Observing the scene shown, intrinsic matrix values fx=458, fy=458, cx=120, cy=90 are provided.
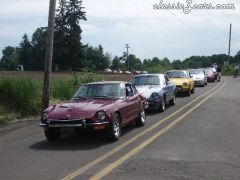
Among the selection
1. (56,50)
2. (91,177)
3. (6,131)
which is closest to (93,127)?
(91,177)

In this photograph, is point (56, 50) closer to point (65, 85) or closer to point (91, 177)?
point (65, 85)

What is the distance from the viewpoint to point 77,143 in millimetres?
10336

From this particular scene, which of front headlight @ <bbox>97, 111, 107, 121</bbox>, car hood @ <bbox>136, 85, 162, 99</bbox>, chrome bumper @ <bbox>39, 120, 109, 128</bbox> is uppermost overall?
car hood @ <bbox>136, 85, 162, 99</bbox>

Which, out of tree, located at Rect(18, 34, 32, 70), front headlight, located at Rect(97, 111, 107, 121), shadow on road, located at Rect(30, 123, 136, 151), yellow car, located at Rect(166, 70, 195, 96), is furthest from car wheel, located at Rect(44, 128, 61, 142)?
tree, located at Rect(18, 34, 32, 70)

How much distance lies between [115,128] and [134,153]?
1.68 meters

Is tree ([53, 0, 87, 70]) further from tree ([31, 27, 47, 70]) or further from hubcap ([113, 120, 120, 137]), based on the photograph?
hubcap ([113, 120, 120, 137])

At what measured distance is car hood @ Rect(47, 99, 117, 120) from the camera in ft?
32.8

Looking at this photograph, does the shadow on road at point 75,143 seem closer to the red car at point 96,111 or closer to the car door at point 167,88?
the red car at point 96,111

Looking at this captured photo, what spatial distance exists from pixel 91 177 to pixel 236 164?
8.68ft

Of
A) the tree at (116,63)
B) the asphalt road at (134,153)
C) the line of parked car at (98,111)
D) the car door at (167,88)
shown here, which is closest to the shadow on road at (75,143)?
the asphalt road at (134,153)

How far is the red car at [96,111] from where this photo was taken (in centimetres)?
993

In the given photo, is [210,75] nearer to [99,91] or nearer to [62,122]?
Result: [99,91]

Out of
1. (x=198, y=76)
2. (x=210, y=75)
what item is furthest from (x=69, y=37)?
(x=198, y=76)

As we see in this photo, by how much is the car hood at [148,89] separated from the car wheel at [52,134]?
6246 millimetres
